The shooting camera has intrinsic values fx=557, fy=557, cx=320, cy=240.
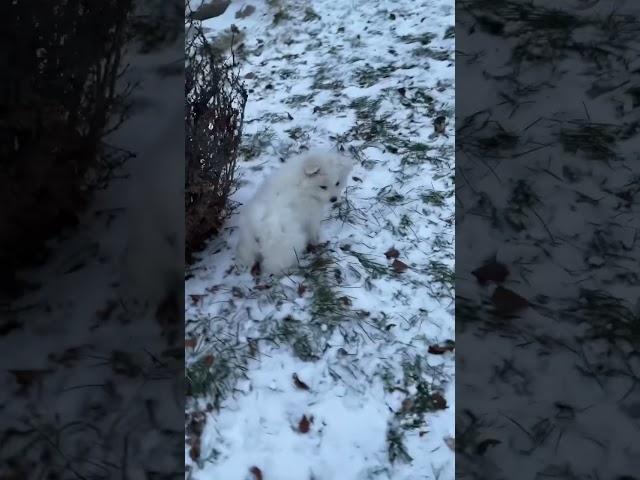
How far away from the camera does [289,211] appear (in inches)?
149

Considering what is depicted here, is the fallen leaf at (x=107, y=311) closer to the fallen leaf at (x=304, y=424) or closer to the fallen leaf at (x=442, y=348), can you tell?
the fallen leaf at (x=304, y=424)

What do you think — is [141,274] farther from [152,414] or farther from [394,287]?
[394,287]

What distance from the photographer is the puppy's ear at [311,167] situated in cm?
394

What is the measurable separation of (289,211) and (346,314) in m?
0.88

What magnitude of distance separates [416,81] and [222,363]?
4.09m

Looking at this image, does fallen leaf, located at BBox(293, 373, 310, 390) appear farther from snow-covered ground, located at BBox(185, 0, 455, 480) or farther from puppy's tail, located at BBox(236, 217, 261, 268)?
puppy's tail, located at BBox(236, 217, 261, 268)

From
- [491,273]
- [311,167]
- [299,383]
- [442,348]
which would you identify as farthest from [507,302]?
[311,167]

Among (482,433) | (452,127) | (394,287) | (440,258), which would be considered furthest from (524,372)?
(452,127)

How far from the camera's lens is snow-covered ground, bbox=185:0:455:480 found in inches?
101


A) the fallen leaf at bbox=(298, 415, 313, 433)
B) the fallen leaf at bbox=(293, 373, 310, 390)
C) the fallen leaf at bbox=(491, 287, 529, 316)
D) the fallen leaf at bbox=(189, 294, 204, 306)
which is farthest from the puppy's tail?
the fallen leaf at bbox=(491, 287, 529, 316)

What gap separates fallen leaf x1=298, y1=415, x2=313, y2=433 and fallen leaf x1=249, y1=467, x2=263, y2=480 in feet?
0.89

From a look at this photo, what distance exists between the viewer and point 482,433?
2.33 m

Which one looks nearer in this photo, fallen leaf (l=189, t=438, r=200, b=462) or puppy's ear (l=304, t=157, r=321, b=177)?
fallen leaf (l=189, t=438, r=200, b=462)

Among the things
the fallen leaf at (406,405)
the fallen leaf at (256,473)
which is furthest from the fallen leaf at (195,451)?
the fallen leaf at (406,405)
